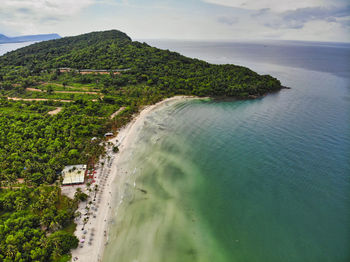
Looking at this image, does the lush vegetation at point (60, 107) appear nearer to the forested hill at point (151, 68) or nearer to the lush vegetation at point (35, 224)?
the lush vegetation at point (35, 224)

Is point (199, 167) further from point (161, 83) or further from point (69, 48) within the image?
point (69, 48)

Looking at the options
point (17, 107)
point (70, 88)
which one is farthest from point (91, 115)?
point (70, 88)

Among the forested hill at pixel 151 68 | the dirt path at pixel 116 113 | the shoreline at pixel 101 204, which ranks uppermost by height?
the forested hill at pixel 151 68

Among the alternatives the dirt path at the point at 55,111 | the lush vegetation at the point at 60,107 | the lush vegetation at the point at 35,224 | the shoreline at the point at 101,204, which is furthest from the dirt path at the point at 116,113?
the lush vegetation at the point at 35,224

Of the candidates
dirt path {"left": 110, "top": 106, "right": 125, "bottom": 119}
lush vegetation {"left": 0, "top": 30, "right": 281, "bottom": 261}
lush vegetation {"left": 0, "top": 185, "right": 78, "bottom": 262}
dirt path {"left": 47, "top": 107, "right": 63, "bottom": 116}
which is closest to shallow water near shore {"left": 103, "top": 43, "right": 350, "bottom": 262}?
lush vegetation {"left": 0, "top": 185, "right": 78, "bottom": 262}

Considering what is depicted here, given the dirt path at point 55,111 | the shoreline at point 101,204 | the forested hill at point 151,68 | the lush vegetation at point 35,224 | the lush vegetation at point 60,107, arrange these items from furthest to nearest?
the forested hill at point 151,68, the dirt path at point 55,111, the lush vegetation at point 60,107, the shoreline at point 101,204, the lush vegetation at point 35,224

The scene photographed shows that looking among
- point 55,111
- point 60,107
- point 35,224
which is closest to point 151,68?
point 60,107

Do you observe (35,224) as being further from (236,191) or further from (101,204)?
(236,191)

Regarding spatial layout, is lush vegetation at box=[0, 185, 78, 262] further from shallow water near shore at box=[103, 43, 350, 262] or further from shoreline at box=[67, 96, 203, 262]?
shallow water near shore at box=[103, 43, 350, 262]
